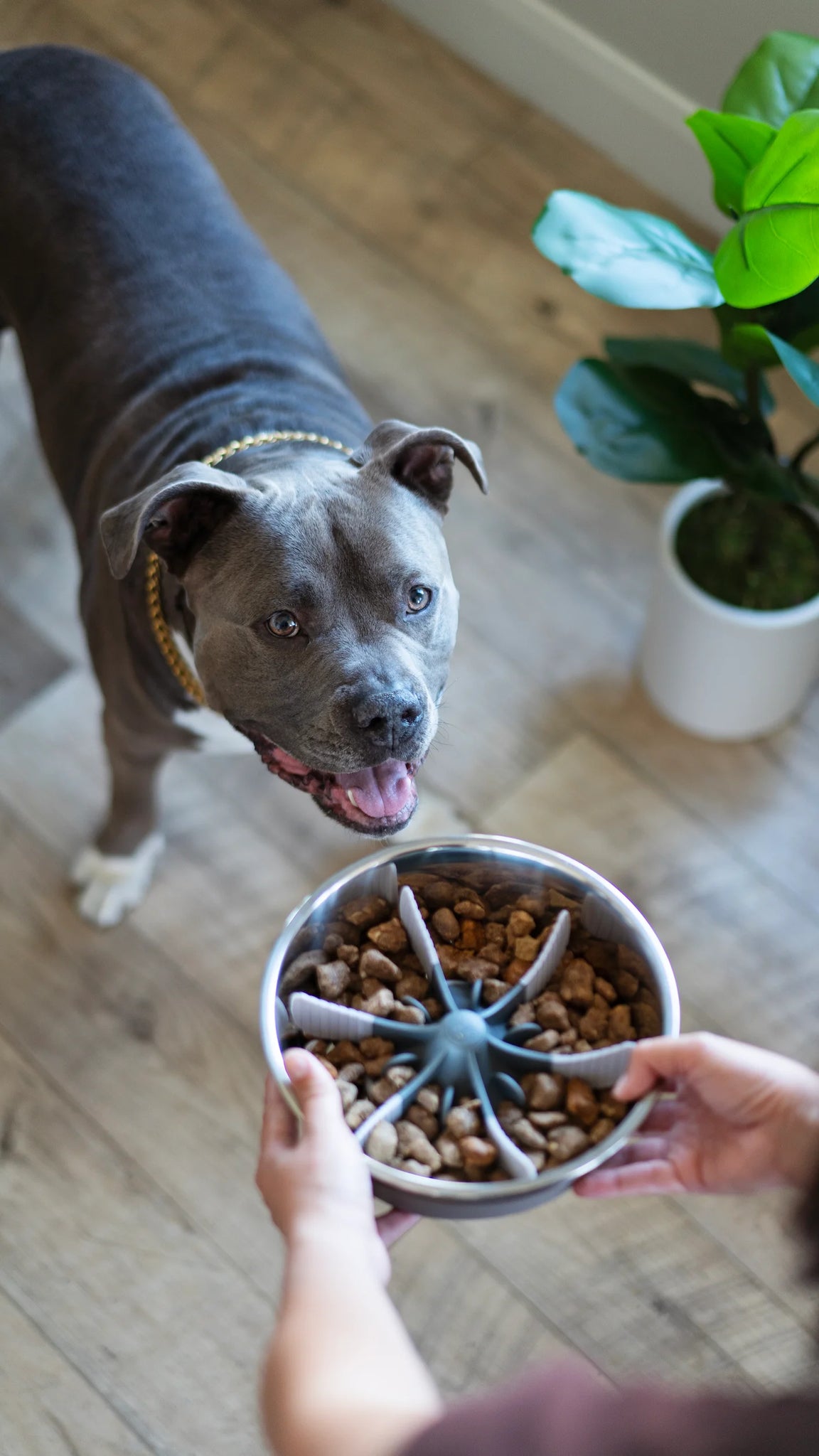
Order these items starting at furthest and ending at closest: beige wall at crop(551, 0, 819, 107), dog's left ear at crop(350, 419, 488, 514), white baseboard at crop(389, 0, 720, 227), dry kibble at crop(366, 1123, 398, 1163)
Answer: white baseboard at crop(389, 0, 720, 227) → beige wall at crop(551, 0, 819, 107) → dog's left ear at crop(350, 419, 488, 514) → dry kibble at crop(366, 1123, 398, 1163)

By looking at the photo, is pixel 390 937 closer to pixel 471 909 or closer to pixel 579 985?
pixel 471 909

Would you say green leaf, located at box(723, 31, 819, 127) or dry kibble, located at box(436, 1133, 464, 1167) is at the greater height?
green leaf, located at box(723, 31, 819, 127)

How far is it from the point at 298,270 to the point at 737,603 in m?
1.20

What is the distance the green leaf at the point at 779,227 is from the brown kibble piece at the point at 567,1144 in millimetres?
875

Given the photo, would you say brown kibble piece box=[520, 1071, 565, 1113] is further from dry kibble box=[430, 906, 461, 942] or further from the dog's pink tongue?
the dog's pink tongue

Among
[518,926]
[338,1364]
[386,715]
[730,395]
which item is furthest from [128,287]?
[338,1364]

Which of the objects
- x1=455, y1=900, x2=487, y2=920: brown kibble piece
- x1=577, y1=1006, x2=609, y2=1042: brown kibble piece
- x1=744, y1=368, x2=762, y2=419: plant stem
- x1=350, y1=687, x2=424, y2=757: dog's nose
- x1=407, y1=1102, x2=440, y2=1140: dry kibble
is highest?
x1=744, y1=368, x2=762, y2=419: plant stem

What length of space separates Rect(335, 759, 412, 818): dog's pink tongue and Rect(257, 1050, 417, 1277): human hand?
36 cm

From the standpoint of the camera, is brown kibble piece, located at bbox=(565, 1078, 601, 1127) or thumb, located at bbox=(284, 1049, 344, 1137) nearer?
thumb, located at bbox=(284, 1049, 344, 1137)

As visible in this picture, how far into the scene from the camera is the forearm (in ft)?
3.11

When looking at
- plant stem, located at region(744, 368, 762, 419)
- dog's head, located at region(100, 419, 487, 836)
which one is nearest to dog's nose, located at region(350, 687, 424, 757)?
dog's head, located at region(100, 419, 487, 836)

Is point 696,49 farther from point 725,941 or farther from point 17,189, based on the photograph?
point 725,941

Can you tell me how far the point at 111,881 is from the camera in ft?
6.56

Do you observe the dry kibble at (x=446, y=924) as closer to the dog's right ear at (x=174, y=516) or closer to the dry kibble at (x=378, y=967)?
the dry kibble at (x=378, y=967)
